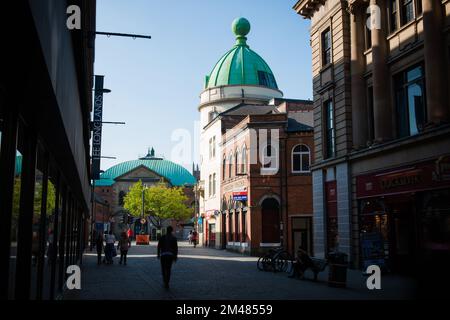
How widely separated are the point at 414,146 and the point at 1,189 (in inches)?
629

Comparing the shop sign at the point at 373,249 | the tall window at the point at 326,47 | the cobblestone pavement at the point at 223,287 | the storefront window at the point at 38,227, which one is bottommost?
the cobblestone pavement at the point at 223,287

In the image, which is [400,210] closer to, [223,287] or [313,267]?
[313,267]

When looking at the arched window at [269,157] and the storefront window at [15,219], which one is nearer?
the storefront window at [15,219]

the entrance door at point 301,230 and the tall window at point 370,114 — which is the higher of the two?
the tall window at point 370,114

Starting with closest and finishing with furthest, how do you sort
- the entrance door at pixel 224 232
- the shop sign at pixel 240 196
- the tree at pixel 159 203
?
the shop sign at pixel 240 196
the entrance door at pixel 224 232
the tree at pixel 159 203

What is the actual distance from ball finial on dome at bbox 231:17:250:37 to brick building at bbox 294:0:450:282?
44272mm

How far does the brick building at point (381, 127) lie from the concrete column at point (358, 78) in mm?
43

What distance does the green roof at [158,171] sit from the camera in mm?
102006

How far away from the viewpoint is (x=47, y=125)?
6066 millimetres

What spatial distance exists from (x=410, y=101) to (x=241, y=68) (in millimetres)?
46300

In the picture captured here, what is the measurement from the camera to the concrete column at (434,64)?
16.4 meters

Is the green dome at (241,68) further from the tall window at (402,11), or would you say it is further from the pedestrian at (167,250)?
the pedestrian at (167,250)

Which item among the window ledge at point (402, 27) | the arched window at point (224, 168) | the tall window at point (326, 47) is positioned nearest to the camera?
the window ledge at point (402, 27)

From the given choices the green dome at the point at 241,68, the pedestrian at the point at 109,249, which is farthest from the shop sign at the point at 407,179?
the green dome at the point at 241,68
